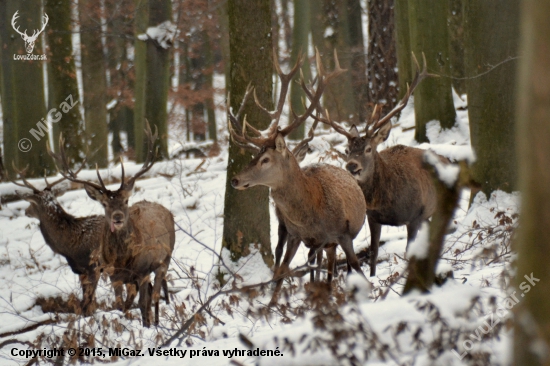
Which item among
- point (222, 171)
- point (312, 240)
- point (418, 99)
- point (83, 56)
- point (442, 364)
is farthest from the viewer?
point (83, 56)

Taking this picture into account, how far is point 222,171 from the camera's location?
1409 centimetres

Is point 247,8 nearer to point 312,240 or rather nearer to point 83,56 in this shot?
point 312,240

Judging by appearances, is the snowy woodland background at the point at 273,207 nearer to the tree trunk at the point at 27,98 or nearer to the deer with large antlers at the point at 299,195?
the tree trunk at the point at 27,98

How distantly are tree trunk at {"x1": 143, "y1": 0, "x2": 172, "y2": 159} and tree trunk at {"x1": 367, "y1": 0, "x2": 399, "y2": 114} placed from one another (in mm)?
4734

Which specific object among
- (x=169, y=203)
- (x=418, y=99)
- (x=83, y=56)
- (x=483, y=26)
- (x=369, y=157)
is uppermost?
(x=83, y=56)

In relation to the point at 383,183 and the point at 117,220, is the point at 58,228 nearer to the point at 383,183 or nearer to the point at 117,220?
the point at 117,220

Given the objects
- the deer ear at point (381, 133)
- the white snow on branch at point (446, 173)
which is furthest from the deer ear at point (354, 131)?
the white snow on branch at point (446, 173)

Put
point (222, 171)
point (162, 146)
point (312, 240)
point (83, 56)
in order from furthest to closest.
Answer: point (83, 56)
point (162, 146)
point (222, 171)
point (312, 240)

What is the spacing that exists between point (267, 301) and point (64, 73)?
409 inches

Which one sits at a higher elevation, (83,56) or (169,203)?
(83,56)

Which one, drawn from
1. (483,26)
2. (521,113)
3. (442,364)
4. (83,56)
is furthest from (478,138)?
(83,56)

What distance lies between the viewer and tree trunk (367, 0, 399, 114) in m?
14.4

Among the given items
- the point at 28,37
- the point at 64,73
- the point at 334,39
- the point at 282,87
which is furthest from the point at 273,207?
the point at 334,39

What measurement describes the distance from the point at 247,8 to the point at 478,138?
11.0ft
